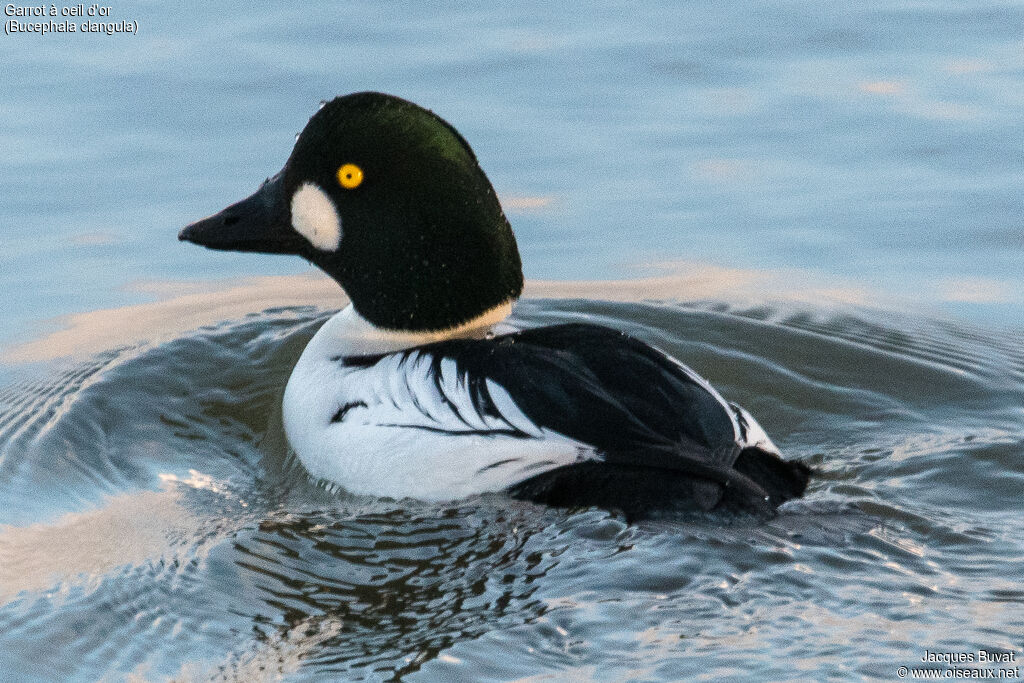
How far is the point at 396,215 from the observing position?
590 cm

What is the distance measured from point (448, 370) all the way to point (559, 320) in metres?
2.11

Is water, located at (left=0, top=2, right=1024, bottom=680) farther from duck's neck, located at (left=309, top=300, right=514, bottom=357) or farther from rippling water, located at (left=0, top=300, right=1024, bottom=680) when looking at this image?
duck's neck, located at (left=309, top=300, right=514, bottom=357)

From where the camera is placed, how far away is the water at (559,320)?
452cm

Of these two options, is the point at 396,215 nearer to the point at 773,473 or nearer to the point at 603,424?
the point at 603,424

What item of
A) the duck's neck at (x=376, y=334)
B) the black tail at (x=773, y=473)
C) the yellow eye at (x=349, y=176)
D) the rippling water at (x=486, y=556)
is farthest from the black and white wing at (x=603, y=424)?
the yellow eye at (x=349, y=176)

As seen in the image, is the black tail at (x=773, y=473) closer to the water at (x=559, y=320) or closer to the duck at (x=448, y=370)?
the duck at (x=448, y=370)

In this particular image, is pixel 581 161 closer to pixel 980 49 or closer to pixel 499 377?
pixel 980 49

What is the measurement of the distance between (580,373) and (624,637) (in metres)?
1.12

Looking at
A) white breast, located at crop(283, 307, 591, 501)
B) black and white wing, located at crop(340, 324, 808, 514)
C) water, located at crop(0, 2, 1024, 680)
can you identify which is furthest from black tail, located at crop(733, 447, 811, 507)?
white breast, located at crop(283, 307, 591, 501)

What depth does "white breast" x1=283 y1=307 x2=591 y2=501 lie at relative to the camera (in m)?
5.24

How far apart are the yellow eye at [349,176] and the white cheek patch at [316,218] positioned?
0.12 metres

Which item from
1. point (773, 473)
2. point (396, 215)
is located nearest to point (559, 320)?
point (396, 215)

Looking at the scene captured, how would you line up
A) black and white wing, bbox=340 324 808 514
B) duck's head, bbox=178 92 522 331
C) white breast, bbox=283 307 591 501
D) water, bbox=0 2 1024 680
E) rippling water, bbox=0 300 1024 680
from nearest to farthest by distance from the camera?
rippling water, bbox=0 300 1024 680 < water, bbox=0 2 1024 680 < black and white wing, bbox=340 324 808 514 < white breast, bbox=283 307 591 501 < duck's head, bbox=178 92 522 331

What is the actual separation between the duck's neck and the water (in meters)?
0.55
